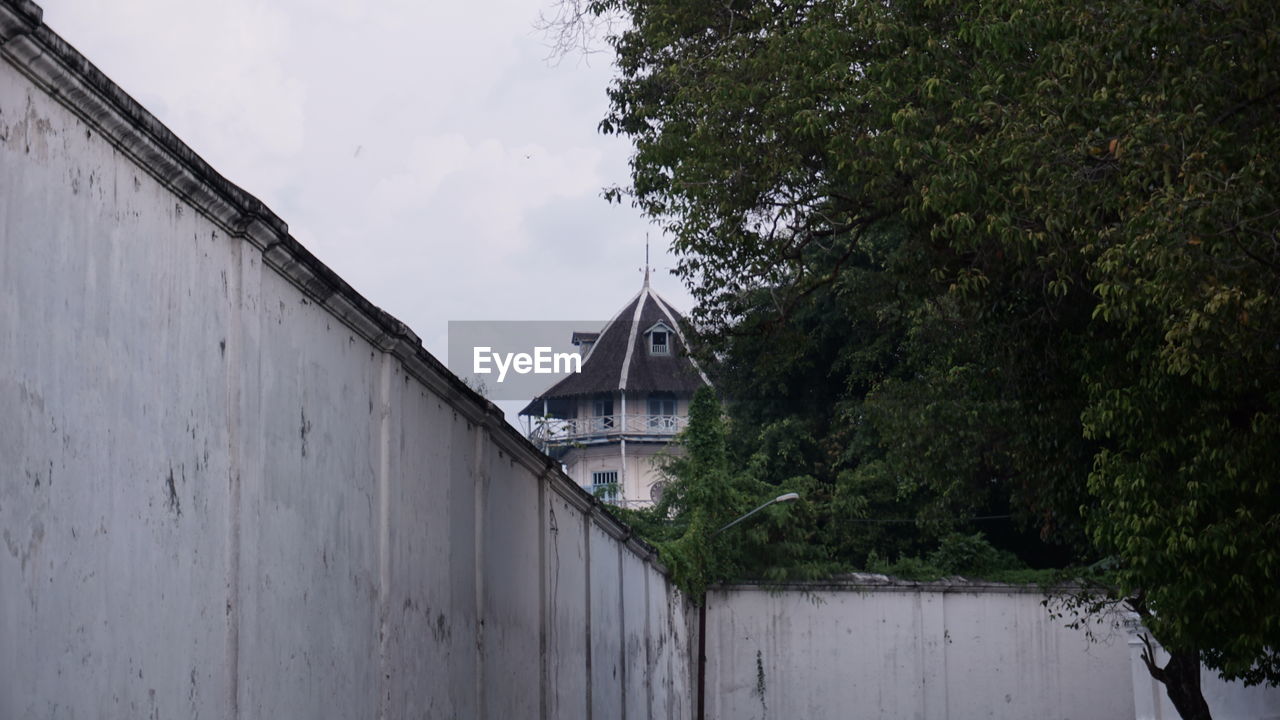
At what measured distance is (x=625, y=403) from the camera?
58406mm

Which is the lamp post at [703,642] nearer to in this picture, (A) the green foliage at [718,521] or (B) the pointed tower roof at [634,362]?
(A) the green foliage at [718,521]

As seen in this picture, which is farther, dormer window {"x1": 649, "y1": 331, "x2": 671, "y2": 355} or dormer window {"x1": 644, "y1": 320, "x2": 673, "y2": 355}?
dormer window {"x1": 649, "y1": 331, "x2": 671, "y2": 355}

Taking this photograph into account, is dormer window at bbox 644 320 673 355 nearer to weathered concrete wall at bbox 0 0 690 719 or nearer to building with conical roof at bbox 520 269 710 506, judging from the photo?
building with conical roof at bbox 520 269 710 506

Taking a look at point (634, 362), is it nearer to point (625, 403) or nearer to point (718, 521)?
point (625, 403)

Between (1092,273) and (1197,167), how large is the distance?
5.60 ft

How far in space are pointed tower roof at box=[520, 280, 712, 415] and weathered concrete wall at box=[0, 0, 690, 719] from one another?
48.8m

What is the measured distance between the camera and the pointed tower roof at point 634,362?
191 ft

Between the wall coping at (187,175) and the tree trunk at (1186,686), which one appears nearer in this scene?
the wall coping at (187,175)

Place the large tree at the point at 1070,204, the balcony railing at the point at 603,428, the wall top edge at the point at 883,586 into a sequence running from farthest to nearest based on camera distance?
the balcony railing at the point at 603,428 → the wall top edge at the point at 883,586 → the large tree at the point at 1070,204

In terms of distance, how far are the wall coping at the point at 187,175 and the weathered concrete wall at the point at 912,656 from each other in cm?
2123

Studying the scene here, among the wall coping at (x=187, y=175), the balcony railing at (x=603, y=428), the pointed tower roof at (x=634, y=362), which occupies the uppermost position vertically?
the pointed tower roof at (x=634, y=362)

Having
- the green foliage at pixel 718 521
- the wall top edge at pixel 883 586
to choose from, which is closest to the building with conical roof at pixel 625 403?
the green foliage at pixel 718 521

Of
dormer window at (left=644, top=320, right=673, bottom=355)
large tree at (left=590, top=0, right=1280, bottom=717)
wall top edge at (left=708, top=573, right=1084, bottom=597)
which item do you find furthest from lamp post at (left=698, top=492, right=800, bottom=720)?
dormer window at (left=644, top=320, right=673, bottom=355)

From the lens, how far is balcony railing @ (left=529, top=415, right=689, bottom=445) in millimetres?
57906
